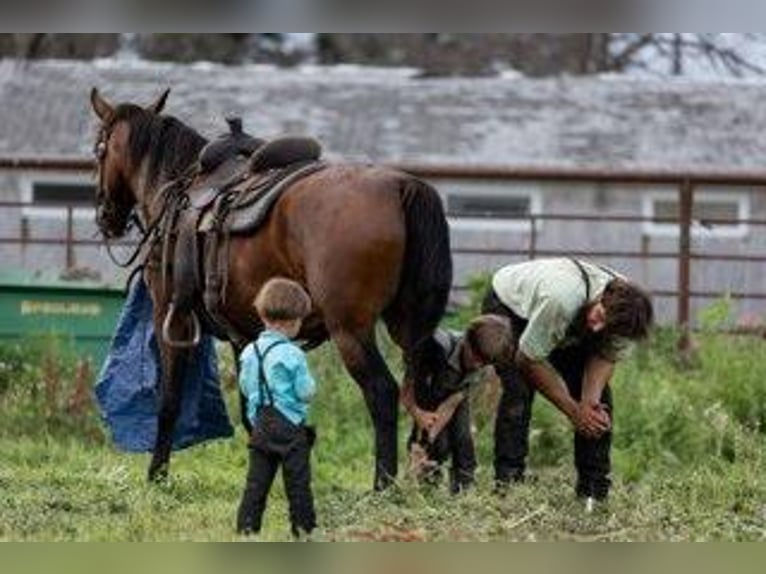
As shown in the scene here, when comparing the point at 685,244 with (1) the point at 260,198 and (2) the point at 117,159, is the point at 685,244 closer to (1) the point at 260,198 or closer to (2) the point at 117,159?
(2) the point at 117,159

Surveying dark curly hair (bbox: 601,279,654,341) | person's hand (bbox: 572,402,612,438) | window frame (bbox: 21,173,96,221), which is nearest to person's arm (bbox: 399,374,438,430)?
person's hand (bbox: 572,402,612,438)

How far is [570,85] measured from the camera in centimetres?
2630

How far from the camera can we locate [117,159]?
10.4m

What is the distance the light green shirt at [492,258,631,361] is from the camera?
312 inches

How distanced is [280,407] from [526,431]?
1700 millimetres

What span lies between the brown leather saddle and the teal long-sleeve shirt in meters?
1.79

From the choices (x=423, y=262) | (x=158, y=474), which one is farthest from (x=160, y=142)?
(x=423, y=262)

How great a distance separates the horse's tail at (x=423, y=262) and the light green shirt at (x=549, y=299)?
288 millimetres

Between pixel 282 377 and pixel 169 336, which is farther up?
pixel 282 377

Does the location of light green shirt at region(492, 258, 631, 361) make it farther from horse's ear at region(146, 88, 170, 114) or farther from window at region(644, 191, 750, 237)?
window at region(644, 191, 750, 237)

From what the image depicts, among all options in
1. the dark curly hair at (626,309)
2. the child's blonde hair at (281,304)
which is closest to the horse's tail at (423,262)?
the dark curly hair at (626,309)
